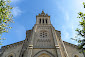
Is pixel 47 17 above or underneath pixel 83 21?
above

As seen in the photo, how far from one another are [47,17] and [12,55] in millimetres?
17504

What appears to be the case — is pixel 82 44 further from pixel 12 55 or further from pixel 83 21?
pixel 12 55

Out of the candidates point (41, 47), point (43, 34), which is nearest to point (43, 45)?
point (41, 47)

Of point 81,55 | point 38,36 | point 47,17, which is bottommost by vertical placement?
point 81,55

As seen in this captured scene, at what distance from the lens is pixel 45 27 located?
2458cm

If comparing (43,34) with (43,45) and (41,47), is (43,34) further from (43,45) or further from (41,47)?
(41,47)

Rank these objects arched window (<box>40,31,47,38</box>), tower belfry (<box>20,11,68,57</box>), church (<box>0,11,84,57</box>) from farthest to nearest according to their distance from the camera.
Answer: arched window (<box>40,31,47,38</box>)
church (<box>0,11,84,57</box>)
tower belfry (<box>20,11,68,57</box>)

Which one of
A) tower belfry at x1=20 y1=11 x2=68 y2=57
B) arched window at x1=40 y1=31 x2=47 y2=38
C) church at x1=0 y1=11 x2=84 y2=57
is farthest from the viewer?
arched window at x1=40 y1=31 x2=47 y2=38

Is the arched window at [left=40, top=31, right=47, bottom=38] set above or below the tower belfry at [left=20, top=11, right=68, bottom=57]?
above

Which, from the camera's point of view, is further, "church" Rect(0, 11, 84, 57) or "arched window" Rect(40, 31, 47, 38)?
"arched window" Rect(40, 31, 47, 38)

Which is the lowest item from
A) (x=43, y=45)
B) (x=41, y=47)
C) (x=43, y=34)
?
(x=41, y=47)

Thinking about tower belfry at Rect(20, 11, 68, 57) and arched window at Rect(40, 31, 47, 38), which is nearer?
tower belfry at Rect(20, 11, 68, 57)

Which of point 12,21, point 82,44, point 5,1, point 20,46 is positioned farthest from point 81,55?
point 5,1

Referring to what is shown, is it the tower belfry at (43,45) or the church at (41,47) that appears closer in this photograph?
the tower belfry at (43,45)
